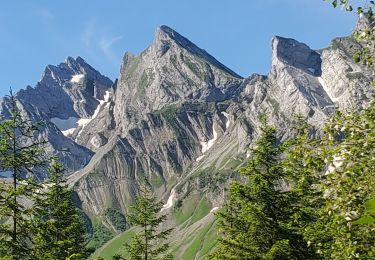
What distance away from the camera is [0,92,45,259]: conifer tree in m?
25.1

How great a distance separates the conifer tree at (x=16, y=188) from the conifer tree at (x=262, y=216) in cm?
1032

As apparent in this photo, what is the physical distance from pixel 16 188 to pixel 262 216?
12950 mm

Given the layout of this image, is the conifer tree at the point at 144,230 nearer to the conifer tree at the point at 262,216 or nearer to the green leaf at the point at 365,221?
the conifer tree at the point at 262,216

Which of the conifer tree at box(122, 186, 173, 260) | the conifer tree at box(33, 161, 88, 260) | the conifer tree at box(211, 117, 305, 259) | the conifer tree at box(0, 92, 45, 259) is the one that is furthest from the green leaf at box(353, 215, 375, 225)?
the conifer tree at box(122, 186, 173, 260)

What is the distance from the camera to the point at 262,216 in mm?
25766

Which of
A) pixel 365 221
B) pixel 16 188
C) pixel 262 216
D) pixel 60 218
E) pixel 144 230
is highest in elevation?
pixel 16 188

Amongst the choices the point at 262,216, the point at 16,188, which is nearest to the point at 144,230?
the point at 16,188

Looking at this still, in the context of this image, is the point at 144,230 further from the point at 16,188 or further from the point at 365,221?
the point at 365,221

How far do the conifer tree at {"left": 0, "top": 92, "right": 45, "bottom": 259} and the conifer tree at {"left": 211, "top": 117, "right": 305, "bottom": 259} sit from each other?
33.9ft

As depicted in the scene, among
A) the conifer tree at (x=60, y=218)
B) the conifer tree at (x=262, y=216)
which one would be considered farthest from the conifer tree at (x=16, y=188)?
the conifer tree at (x=262, y=216)

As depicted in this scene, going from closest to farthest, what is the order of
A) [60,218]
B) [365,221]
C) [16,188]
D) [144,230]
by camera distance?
[365,221], [16,188], [60,218], [144,230]

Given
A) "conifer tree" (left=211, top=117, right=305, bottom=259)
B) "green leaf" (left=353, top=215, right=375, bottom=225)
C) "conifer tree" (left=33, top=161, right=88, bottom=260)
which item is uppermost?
"conifer tree" (left=33, top=161, right=88, bottom=260)

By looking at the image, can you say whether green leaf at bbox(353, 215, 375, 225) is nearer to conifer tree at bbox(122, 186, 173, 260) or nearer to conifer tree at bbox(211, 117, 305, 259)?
conifer tree at bbox(211, 117, 305, 259)

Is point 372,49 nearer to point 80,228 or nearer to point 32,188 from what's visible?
point 32,188
